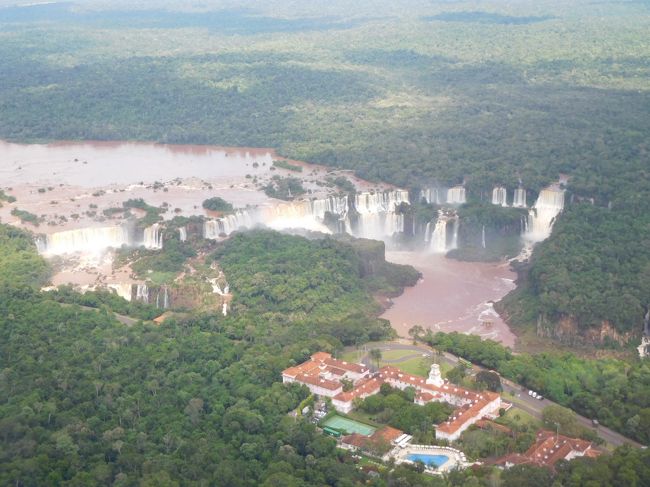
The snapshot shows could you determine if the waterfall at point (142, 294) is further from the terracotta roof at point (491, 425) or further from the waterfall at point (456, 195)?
the waterfall at point (456, 195)

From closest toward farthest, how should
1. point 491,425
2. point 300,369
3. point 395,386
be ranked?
1. point 491,425
2. point 395,386
3. point 300,369

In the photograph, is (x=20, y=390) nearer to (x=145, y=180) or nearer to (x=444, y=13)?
(x=145, y=180)

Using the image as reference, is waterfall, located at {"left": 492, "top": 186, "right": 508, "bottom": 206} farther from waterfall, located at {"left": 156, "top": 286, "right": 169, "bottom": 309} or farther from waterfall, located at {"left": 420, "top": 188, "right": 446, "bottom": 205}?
waterfall, located at {"left": 156, "top": 286, "right": 169, "bottom": 309}

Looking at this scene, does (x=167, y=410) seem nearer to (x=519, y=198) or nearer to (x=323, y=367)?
A: (x=323, y=367)

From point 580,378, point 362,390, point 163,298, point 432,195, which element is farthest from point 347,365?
point 432,195

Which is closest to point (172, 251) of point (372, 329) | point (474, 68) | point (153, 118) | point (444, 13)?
point (372, 329)

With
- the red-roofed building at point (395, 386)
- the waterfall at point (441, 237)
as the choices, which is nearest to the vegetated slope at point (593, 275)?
the waterfall at point (441, 237)
